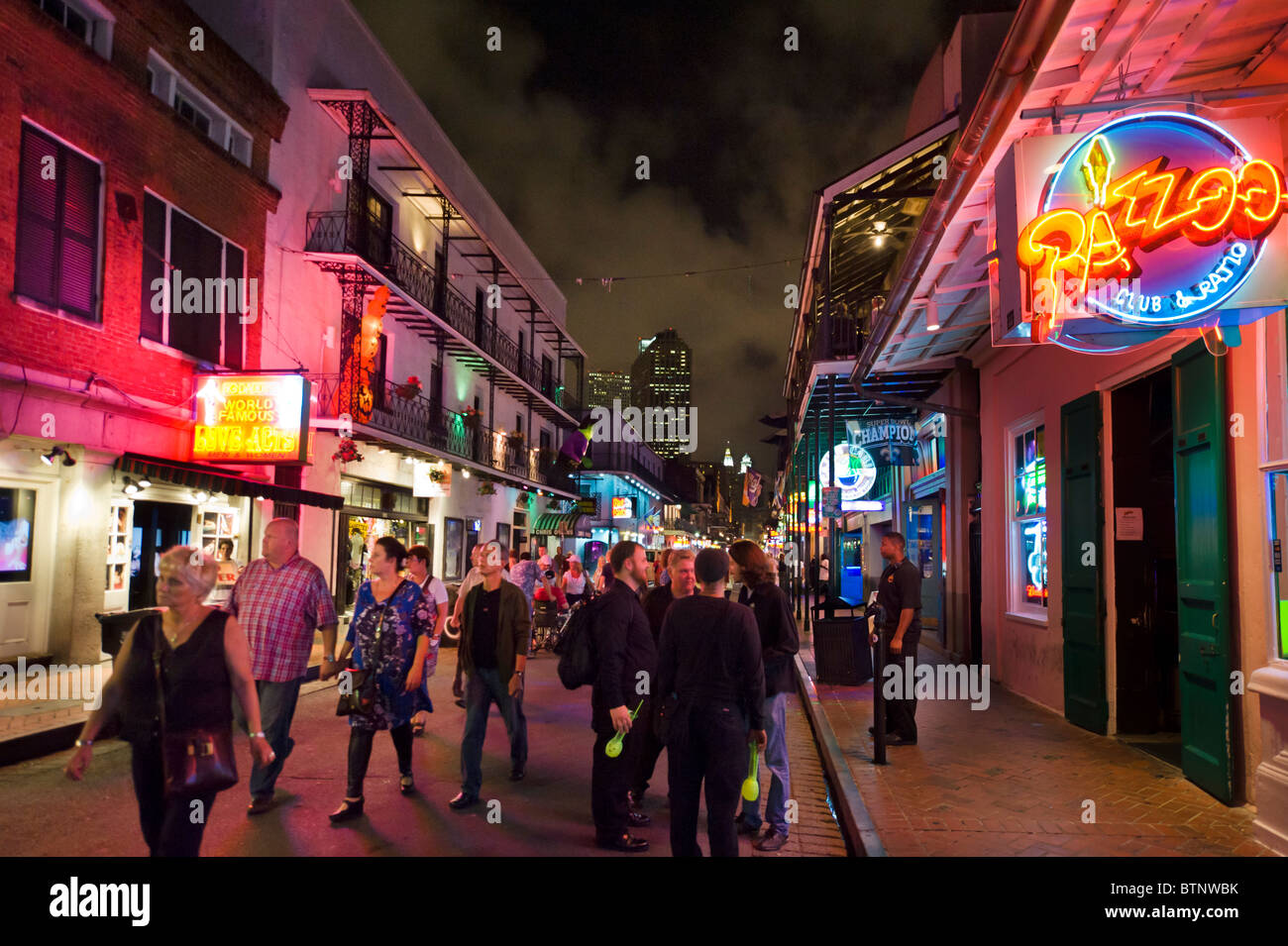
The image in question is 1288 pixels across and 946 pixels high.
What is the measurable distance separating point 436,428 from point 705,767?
63.1ft

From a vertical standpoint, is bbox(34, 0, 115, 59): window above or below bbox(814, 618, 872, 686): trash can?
above

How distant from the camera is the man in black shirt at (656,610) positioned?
18.9ft

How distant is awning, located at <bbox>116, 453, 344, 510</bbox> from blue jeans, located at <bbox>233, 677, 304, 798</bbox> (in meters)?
5.62

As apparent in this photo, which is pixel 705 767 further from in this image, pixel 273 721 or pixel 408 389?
pixel 408 389

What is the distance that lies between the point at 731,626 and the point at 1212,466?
12.3ft

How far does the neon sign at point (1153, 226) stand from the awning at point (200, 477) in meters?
10.1

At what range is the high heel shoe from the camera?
5523mm

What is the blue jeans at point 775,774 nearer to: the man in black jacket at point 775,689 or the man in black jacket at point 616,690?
the man in black jacket at point 775,689

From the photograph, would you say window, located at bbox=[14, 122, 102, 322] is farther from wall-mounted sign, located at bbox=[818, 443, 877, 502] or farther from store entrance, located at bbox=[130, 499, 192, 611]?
wall-mounted sign, located at bbox=[818, 443, 877, 502]

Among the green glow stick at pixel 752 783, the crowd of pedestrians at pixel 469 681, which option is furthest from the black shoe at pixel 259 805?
the green glow stick at pixel 752 783

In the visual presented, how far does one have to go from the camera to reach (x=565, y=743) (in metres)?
8.28

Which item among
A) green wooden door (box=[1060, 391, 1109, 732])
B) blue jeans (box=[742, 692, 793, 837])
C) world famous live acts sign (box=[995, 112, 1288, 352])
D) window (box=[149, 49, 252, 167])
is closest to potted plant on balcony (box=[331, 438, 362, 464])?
window (box=[149, 49, 252, 167])

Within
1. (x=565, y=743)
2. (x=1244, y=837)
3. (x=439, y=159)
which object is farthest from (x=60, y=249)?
(x=439, y=159)

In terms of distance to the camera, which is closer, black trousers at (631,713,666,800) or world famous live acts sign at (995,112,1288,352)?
world famous live acts sign at (995,112,1288,352)
